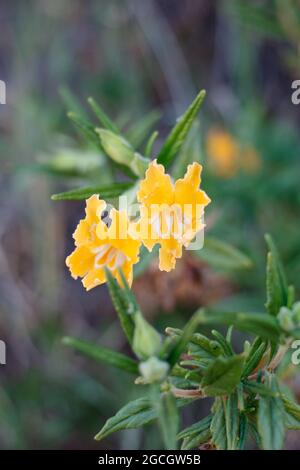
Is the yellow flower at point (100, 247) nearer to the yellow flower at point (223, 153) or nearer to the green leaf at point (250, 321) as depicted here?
the green leaf at point (250, 321)

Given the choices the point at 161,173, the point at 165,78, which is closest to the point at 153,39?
the point at 165,78

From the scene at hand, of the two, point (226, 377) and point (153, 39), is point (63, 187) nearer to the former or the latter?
point (153, 39)

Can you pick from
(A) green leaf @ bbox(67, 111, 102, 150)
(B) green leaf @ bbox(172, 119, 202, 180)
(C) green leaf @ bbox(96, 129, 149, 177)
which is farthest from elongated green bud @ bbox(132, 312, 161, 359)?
(B) green leaf @ bbox(172, 119, 202, 180)

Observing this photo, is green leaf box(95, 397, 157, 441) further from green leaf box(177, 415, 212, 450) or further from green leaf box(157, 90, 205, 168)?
green leaf box(157, 90, 205, 168)

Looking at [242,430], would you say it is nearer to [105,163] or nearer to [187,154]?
[187,154]

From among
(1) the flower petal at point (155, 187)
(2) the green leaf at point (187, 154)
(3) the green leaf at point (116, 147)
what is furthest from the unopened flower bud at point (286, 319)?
(2) the green leaf at point (187, 154)

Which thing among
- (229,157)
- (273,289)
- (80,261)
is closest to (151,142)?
(80,261)
